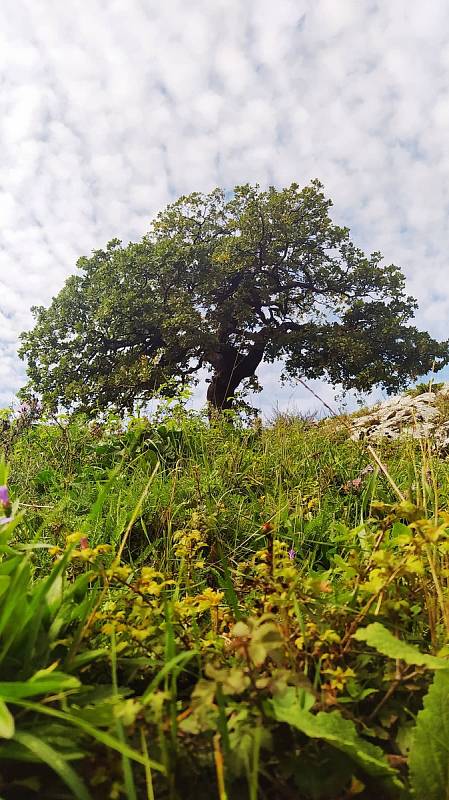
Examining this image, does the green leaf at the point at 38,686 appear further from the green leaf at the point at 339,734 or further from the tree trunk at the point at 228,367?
the tree trunk at the point at 228,367

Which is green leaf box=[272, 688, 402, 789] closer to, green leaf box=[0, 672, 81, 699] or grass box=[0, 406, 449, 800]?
grass box=[0, 406, 449, 800]

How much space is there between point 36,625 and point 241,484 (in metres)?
2.95

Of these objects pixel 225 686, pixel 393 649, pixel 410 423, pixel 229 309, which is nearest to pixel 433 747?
pixel 393 649

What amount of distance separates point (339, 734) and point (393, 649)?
0.59 ft

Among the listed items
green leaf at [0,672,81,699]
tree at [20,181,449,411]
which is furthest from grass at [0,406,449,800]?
→ tree at [20,181,449,411]

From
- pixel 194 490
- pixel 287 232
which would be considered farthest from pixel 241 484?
pixel 287 232

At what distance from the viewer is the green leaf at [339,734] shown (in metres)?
0.83

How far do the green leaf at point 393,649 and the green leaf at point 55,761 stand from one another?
1.68ft

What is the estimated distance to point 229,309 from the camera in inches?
600

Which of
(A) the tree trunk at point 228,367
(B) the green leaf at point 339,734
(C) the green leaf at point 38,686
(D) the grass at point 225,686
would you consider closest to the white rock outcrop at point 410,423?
(D) the grass at point 225,686

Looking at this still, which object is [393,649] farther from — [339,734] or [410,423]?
[410,423]

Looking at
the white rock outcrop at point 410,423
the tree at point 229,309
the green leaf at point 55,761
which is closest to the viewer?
the green leaf at point 55,761

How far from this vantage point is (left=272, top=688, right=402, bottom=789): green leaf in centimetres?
83

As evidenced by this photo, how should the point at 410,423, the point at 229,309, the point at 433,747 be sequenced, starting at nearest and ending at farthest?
the point at 433,747 < the point at 410,423 < the point at 229,309
